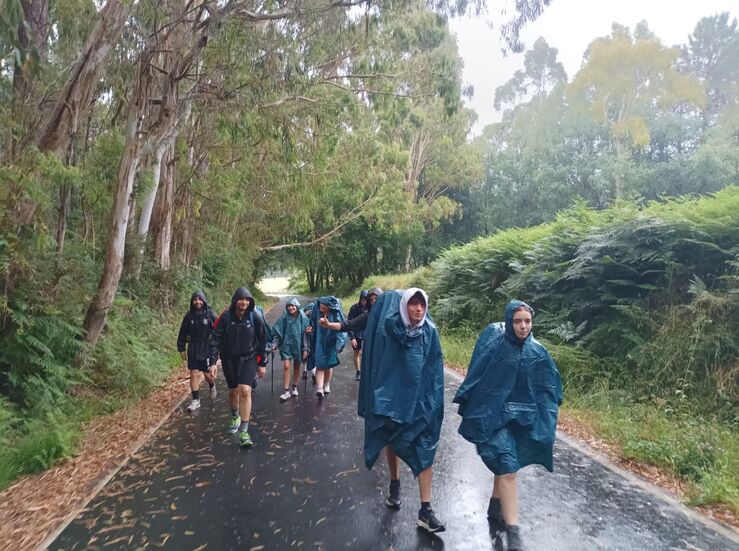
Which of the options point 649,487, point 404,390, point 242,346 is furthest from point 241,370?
point 649,487

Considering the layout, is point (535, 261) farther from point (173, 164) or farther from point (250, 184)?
point (250, 184)

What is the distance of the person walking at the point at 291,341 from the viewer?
29.5 ft

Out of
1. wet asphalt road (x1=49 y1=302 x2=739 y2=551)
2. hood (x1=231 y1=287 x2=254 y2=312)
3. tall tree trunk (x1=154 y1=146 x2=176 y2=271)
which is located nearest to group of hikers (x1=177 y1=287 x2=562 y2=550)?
wet asphalt road (x1=49 y1=302 x2=739 y2=551)

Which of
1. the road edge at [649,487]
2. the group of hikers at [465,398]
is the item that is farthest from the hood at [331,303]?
the group of hikers at [465,398]

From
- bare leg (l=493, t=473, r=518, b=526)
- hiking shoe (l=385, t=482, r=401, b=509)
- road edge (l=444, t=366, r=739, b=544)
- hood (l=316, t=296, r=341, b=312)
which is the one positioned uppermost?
hood (l=316, t=296, r=341, b=312)

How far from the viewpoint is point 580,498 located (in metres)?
4.82

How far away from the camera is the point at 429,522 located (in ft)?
13.3

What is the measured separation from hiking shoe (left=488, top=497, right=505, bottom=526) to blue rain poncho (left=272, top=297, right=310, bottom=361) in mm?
5102

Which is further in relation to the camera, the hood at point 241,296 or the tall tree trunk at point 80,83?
the tall tree trunk at point 80,83

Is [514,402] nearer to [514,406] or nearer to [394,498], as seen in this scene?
[514,406]

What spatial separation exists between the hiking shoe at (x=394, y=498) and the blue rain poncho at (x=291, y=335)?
4602 mm

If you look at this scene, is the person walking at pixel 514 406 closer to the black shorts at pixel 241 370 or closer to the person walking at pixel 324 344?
the black shorts at pixel 241 370

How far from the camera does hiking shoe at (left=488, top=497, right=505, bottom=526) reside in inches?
168

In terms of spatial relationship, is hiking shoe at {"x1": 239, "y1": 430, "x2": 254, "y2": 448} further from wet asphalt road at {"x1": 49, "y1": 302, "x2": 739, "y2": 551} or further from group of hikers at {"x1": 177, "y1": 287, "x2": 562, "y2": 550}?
group of hikers at {"x1": 177, "y1": 287, "x2": 562, "y2": 550}
